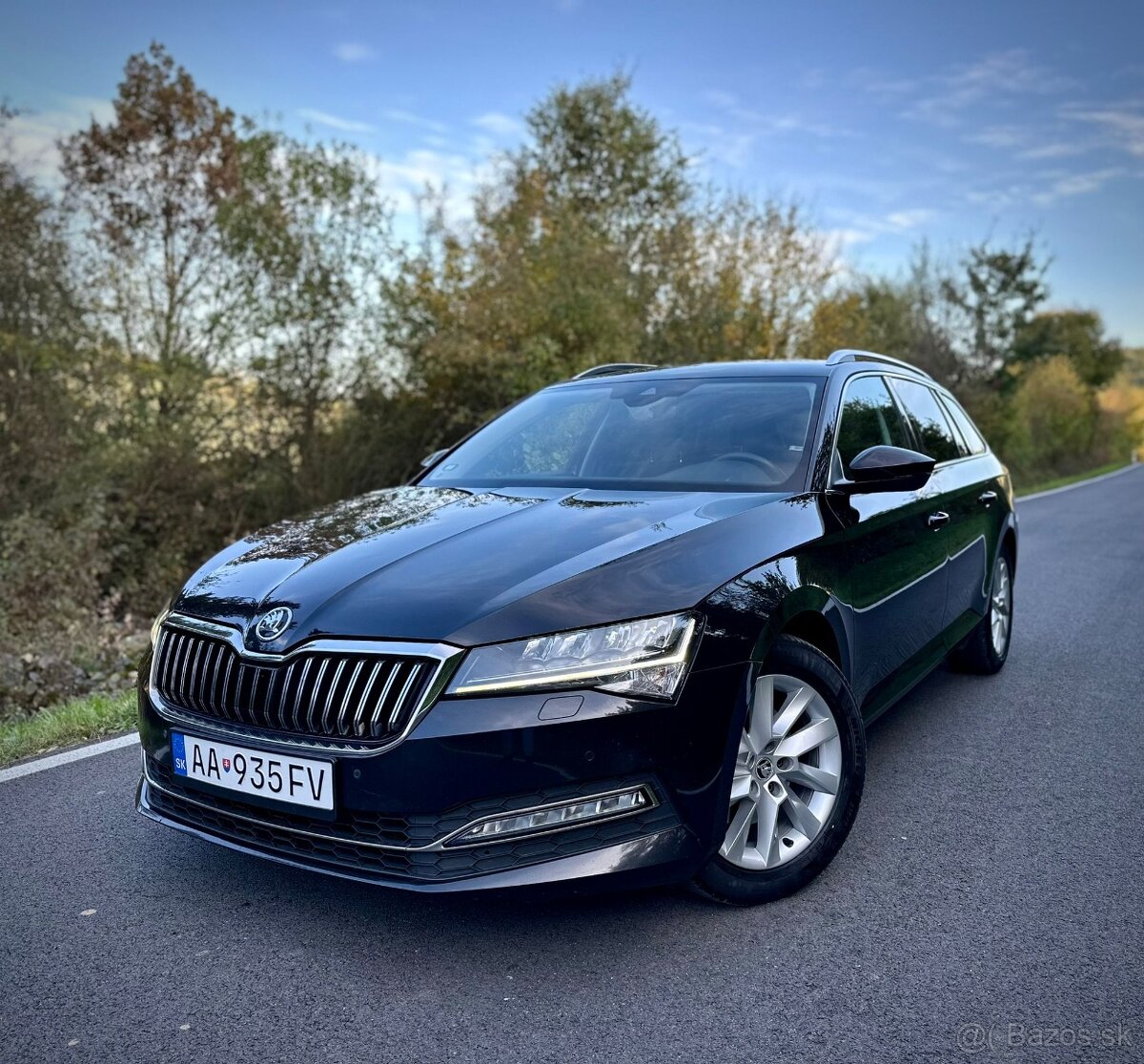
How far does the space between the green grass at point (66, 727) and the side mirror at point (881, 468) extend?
10.4 ft

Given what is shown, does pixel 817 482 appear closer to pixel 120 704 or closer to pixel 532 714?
pixel 532 714

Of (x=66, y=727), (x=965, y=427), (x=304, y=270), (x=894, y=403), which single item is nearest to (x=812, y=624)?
(x=894, y=403)

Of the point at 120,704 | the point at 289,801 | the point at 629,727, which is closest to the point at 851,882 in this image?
the point at 629,727

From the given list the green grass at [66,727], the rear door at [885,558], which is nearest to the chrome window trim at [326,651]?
the rear door at [885,558]

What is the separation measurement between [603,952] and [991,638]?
11.7 ft

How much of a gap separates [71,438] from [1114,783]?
1014 centimetres

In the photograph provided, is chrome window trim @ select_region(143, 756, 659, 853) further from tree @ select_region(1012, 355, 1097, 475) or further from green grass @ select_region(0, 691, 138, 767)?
tree @ select_region(1012, 355, 1097, 475)

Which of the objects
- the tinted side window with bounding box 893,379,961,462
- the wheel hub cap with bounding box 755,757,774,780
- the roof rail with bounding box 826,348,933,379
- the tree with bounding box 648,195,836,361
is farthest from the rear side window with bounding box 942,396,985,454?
the tree with bounding box 648,195,836,361

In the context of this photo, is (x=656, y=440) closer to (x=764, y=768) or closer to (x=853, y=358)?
(x=853, y=358)

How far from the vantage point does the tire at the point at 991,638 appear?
18.1 ft

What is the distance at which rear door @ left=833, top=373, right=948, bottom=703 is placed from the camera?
3.65m

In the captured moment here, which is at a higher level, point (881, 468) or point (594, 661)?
point (881, 468)

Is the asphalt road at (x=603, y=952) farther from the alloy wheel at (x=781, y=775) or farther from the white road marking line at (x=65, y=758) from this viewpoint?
the white road marking line at (x=65, y=758)

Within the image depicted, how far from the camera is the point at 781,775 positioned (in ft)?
10.2
